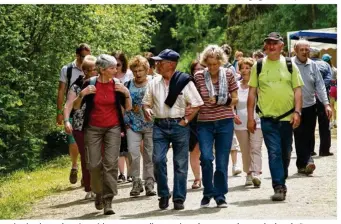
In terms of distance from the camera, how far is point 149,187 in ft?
46.7

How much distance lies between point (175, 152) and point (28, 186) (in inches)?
197

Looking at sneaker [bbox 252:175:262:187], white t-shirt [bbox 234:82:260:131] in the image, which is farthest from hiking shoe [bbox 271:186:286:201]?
white t-shirt [bbox 234:82:260:131]

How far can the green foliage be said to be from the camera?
19938mm

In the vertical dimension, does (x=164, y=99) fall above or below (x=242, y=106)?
above

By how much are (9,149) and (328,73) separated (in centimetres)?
618

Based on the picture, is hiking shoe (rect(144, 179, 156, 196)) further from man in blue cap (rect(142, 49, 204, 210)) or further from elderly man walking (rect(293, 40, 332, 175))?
elderly man walking (rect(293, 40, 332, 175))

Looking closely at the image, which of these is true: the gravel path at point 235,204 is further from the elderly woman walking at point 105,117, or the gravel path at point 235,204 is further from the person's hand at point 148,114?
the person's hand at point 148,114

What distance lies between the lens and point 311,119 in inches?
643

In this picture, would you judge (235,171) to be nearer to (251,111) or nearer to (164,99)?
(251,111)

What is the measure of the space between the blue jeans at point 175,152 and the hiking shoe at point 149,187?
4.89ft

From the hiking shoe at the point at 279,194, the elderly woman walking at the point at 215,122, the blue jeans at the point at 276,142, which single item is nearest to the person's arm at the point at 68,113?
the elderly woman walking at the point at 215,122

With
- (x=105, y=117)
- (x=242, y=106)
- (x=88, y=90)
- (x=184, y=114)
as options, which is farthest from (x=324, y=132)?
(x=88, y=90)

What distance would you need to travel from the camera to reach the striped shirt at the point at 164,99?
41.0ft
